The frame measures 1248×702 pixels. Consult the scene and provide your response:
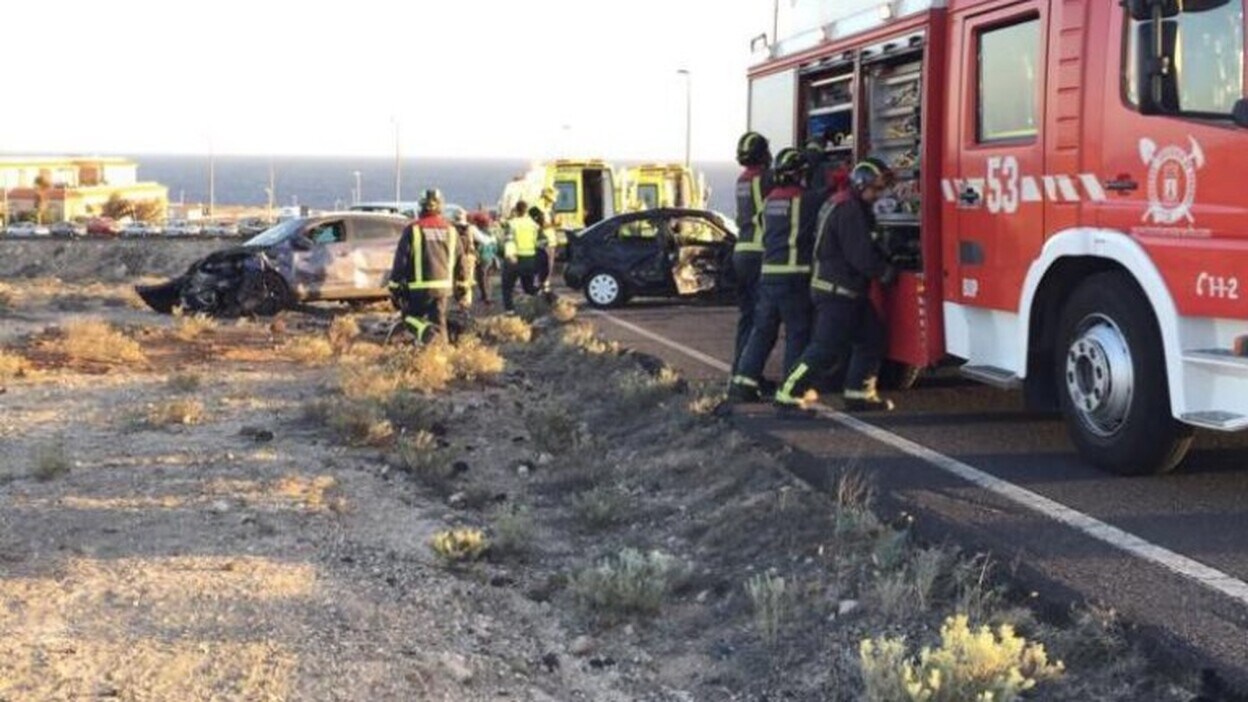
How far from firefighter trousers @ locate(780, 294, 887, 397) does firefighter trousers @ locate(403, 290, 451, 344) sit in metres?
5.10

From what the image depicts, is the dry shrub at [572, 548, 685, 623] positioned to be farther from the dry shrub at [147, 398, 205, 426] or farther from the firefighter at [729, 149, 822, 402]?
the dry shrub at [147, 398, 205, 426]

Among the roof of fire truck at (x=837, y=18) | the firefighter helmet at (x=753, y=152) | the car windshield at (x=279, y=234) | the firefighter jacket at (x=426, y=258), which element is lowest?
the firefighter jacket at (x=426, y=258)

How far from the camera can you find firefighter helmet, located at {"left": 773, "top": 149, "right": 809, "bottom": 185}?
30.0ft

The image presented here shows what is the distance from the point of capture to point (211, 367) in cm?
1348

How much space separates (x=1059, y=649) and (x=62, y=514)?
520 cm

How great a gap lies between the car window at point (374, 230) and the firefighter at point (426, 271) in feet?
22.4

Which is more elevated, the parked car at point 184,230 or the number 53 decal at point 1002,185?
the parked car at point 184,230

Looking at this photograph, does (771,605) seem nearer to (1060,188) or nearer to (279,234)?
(1060,188)

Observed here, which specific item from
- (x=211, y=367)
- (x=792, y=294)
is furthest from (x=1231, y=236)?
(x=211, y=367)

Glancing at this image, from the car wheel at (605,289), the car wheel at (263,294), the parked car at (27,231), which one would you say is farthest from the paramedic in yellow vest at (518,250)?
the parked car at (27,231)

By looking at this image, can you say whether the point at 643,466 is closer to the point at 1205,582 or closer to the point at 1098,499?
the point at 1098,499

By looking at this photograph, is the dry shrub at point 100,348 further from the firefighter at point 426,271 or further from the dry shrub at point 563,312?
the dry shrub at point 563,312

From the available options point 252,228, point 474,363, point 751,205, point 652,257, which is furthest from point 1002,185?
point 252,228

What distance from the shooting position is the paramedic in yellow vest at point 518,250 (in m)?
19.7
